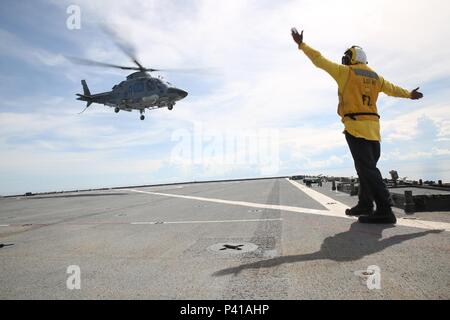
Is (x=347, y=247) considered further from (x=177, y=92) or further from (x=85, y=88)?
(x=85, y=88)

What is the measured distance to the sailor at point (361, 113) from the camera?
5.62 m

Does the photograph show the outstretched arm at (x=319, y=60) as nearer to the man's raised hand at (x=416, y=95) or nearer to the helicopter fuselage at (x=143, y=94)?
the man's raised hand at (x=416, y=95)

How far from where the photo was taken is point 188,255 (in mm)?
3922

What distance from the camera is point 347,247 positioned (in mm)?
3887

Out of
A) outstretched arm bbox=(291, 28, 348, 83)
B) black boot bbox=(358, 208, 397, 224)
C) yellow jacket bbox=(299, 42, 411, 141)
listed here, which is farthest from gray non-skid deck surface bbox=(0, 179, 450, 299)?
outstretched arm bbox=(291, 28, 348, 83)

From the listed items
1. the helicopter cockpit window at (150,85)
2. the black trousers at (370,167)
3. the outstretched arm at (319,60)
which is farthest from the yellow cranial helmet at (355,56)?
the helicopter cockpit window at (150,85)

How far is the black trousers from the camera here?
18.4 feet

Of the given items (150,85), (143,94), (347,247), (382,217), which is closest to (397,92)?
(382,217)
